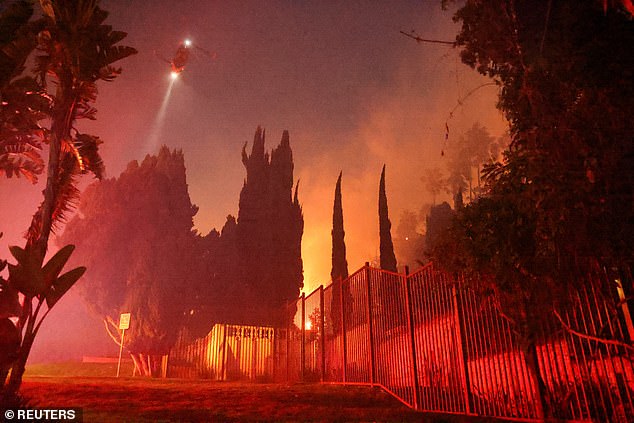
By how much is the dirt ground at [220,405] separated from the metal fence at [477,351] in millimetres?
559

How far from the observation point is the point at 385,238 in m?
35.1

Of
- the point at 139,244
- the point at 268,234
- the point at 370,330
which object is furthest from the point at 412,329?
the point at 268,234

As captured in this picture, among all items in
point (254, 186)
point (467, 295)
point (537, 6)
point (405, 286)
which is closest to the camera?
point (537, 6)

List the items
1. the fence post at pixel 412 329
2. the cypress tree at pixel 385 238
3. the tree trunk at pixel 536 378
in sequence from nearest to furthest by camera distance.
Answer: the tree trunk at pixel 536 378 → the fence post at pixel 412 329 → the cypress tree at pixel 385 238

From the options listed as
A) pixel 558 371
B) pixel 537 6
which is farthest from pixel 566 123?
pixel 558 371

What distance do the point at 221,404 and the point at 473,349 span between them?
15.7 ft

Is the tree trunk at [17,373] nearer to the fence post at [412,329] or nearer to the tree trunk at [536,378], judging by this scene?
the fence post at [412,329]

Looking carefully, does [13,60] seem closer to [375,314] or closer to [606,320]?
[375,314]

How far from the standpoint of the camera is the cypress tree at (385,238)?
34.2 metres

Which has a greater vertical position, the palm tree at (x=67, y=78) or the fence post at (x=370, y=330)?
the palm tree at (x=67, y=78)

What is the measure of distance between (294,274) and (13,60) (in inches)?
1156

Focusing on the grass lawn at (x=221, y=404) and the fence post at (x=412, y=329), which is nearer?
the grass lawn at (x=221, y=404)

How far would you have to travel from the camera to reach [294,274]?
35.2 meters

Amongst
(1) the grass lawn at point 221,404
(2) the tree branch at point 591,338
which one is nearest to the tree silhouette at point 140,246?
(1) the grass lawn at point 221,404
